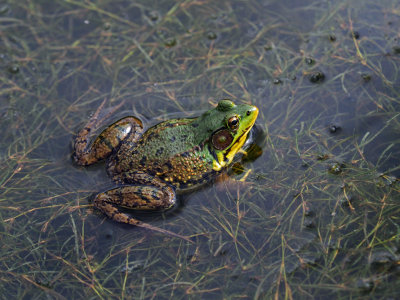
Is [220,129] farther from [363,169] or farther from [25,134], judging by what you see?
[25,134]

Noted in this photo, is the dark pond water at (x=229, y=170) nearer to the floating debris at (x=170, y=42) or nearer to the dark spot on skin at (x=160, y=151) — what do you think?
the floating debris at (x=170, y=42)

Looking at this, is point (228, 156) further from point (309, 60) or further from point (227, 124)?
point (309, 60)

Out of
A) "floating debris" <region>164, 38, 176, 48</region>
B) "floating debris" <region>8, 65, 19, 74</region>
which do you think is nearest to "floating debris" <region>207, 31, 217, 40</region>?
"floating debris" <region>164, 38, 176, 48</region>

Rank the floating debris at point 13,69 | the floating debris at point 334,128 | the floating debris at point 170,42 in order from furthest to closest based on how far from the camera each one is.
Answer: the floating debris at point 170,42 < the floating debris at point 13,69 < the floating debris at point 334,128

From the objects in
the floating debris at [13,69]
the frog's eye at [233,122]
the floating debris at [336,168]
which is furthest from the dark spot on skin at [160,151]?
the floating debris at [13,69]

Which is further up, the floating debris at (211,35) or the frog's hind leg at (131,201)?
the floating debris at (211,35)

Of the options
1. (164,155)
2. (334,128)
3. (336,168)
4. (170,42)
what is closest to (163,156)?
(164,155)
